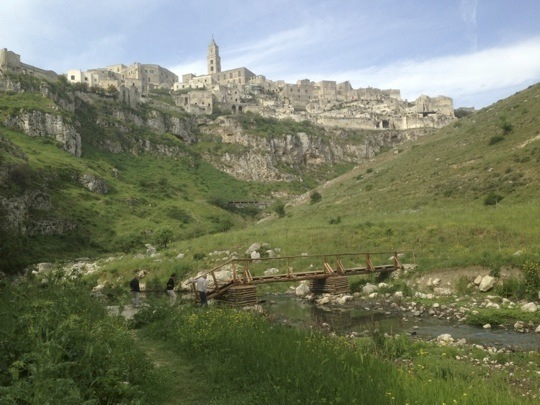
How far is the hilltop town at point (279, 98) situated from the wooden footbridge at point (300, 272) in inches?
4506

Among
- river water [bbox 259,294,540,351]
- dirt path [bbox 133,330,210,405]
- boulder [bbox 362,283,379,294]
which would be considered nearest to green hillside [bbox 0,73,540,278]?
boulder [bbox 362,283,379,294]

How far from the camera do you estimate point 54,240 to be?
56.3m

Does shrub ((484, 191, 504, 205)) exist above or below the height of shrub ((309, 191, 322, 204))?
below

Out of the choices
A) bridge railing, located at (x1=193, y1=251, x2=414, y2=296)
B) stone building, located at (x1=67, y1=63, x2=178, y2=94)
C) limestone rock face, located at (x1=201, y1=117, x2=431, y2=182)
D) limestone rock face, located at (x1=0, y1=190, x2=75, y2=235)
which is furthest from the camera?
stone building, located at (x1=67, y1=63, x2=178, y2=94)

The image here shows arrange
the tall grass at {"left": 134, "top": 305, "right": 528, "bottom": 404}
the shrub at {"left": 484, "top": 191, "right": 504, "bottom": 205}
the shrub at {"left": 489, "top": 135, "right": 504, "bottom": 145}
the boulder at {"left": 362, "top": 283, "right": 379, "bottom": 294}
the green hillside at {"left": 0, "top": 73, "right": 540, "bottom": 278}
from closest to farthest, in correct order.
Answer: the tall grass at {"left": 134, "top": 305, "right": 528, "bottom": 404}, the boulder at {"left": 362, "top": 283, "right": 379, "bottom": 294}, the green hillside at {"left": 0, "top": 73, "right": 540, "bottom": 278}, the shrub at {"left": 484, "top": 191, "right": 504, "bottom": 205}, the shrub at {"left": 489, "top": 135, "right": 504, "bottom": 145}

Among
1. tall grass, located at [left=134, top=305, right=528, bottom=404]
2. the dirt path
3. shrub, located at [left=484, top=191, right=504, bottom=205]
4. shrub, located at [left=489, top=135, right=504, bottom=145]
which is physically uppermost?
shrub, located at [left=489, top=135, right=504, bottom=145]

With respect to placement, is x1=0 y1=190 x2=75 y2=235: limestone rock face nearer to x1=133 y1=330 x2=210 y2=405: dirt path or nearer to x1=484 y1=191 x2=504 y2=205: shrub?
x1=133 y1=330 x2=210 y2=405: dirt path

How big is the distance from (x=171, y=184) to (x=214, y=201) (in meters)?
14.4

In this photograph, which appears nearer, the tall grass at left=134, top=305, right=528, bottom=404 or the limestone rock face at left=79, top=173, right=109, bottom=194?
the tall grass at left=134, top=305, right=528, bottom=404

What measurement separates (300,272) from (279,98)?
169695 mm

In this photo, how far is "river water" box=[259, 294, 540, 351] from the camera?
1353 cm

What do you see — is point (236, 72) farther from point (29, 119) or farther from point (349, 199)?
point (349, 199)

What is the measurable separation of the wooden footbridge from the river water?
1561 millimetres

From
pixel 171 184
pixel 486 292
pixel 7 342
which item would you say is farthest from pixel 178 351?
pixel 171 184
